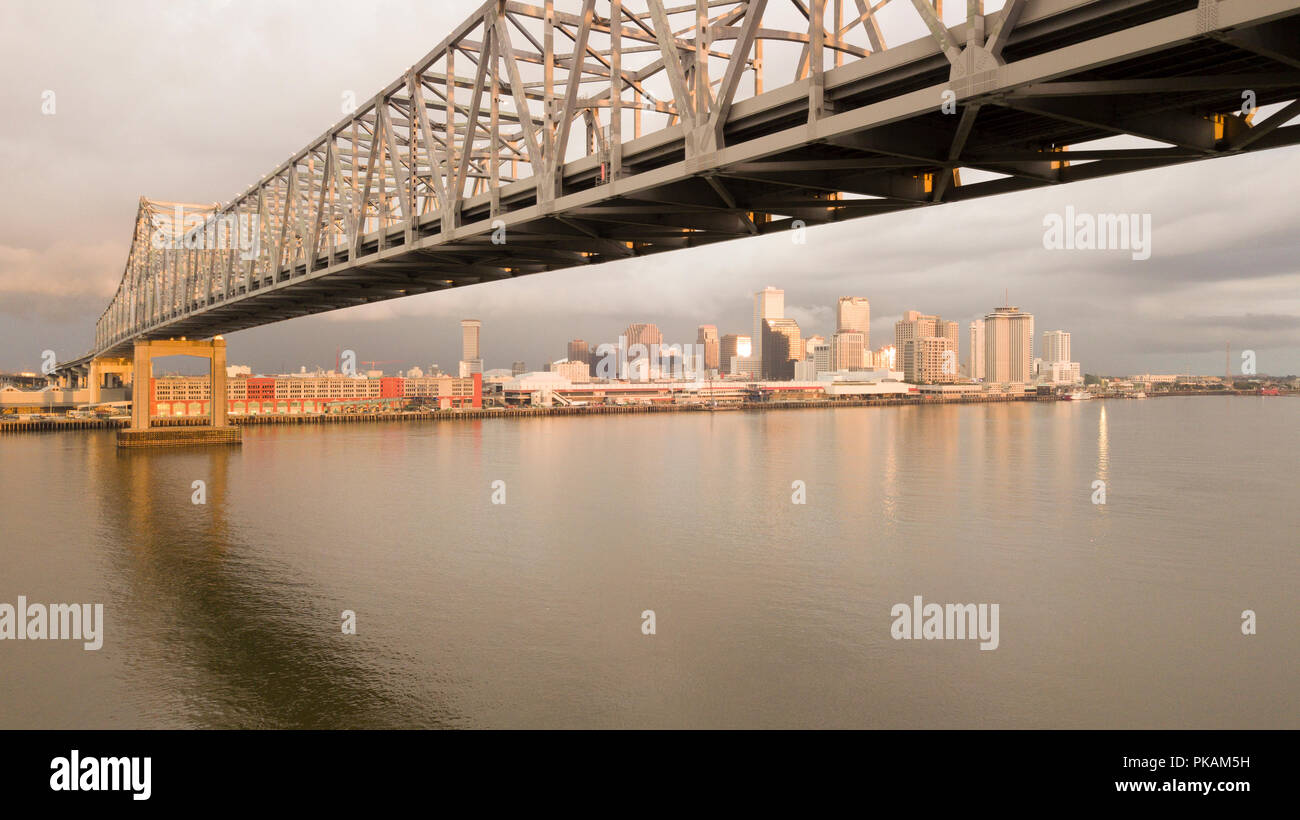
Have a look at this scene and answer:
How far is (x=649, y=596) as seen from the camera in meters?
→ 21.8

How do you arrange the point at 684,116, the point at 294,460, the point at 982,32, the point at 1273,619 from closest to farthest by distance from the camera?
the point at 982,32 < the point at 684,116 < the point at 1273,619 < the point at 294,460

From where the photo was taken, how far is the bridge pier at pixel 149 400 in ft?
198

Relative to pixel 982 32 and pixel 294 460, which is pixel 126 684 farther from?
pixel 294 460

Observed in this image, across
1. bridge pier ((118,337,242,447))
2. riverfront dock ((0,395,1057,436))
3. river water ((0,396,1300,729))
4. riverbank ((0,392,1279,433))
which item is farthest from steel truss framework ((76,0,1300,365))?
riverbank ((0,392,1279,433))

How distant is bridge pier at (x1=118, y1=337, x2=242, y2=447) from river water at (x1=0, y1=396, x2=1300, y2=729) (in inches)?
599

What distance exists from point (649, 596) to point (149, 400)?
59697 mm

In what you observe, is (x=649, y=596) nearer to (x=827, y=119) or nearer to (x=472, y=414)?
(x=827, y=119)

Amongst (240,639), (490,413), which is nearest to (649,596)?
(240,639)

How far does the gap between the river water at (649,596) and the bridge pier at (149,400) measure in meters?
15.2
